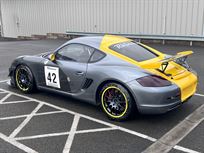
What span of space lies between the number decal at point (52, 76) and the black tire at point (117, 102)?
3.96 feet

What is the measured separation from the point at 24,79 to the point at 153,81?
3.38 metres

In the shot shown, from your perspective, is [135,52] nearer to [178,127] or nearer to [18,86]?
[178,127]

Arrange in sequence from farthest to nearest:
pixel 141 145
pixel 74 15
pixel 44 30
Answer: pixel 44 30
pixel 74 15
pixel 141 145

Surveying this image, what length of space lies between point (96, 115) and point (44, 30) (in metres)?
18.8

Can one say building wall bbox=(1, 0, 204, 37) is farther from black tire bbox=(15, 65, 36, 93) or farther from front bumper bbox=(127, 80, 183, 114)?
front bumper bbox=(127, 80, 183, 114)

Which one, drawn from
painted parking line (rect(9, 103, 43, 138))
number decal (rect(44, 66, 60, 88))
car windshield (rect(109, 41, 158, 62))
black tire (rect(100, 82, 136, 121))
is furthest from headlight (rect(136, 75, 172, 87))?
painted parking line (rect(9, 103, 43, 138))

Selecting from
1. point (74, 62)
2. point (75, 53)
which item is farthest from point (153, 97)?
point (75, 53)

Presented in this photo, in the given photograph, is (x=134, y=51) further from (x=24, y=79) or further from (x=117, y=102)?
(x=24, y=79)

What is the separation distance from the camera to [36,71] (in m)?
6.04

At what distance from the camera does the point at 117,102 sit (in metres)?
4.69

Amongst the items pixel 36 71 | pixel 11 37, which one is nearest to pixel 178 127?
pixel 36 71

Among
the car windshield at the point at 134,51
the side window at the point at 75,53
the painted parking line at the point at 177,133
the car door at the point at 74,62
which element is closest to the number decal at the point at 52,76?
the car door at the point at 74,62

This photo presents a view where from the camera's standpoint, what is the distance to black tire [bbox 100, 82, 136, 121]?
4.50 metres

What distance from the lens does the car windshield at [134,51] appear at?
4983mm
